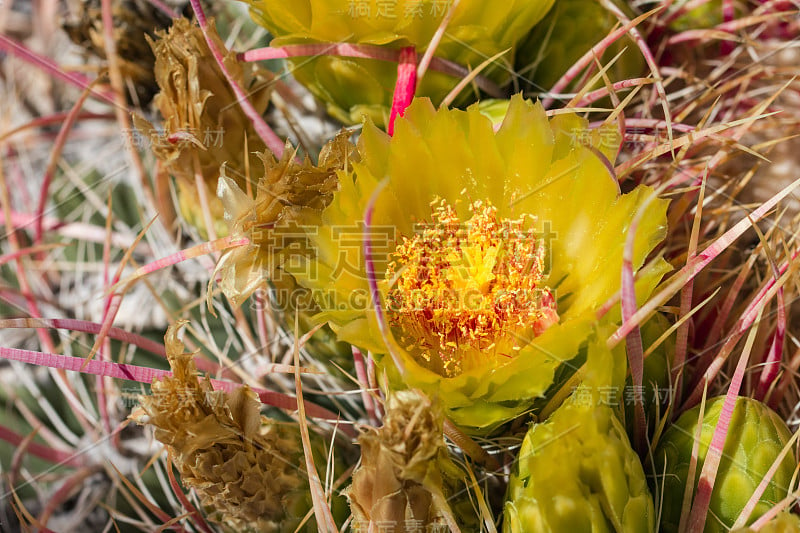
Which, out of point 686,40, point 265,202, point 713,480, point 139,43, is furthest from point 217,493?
point 686,40

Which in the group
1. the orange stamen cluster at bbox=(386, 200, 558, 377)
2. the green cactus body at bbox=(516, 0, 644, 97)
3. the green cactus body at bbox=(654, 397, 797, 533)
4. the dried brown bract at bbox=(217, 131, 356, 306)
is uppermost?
the green cactus body at bbox=(516, 0, 644, 97)

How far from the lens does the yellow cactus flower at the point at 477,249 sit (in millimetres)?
479

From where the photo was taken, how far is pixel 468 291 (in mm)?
562

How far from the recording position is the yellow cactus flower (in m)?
0.48

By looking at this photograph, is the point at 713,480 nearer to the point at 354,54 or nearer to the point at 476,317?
the point at 476,317

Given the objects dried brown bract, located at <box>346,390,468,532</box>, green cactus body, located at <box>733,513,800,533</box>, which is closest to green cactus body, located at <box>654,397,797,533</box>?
green cactus body, located at <box>733,513,800,533</box>

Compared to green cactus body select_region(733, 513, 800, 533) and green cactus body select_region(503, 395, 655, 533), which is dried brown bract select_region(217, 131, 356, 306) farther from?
green cactus body select_region(733, 513, 800, 533)

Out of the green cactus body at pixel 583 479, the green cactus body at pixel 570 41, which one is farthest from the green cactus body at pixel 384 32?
the green cactus body at pixel 583 479

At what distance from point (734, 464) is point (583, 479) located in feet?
0.38

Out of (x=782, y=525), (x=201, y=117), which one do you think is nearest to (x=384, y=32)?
(x=201, y=117)

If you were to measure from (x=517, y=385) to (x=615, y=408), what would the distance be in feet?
0.24

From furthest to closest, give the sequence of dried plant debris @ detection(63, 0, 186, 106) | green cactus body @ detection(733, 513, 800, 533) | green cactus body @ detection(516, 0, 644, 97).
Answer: dried plant debris @ detection(63, 0, 186, 106)
green cactus body @ detection(516, 0, 644, 97)
green cactus body @ detection(733, 513, 800, 533)

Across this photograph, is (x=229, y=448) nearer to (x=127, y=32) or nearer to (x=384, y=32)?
(x=384, y=32)

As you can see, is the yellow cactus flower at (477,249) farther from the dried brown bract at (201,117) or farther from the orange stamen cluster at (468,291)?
the dried brown bract at (201,117)
